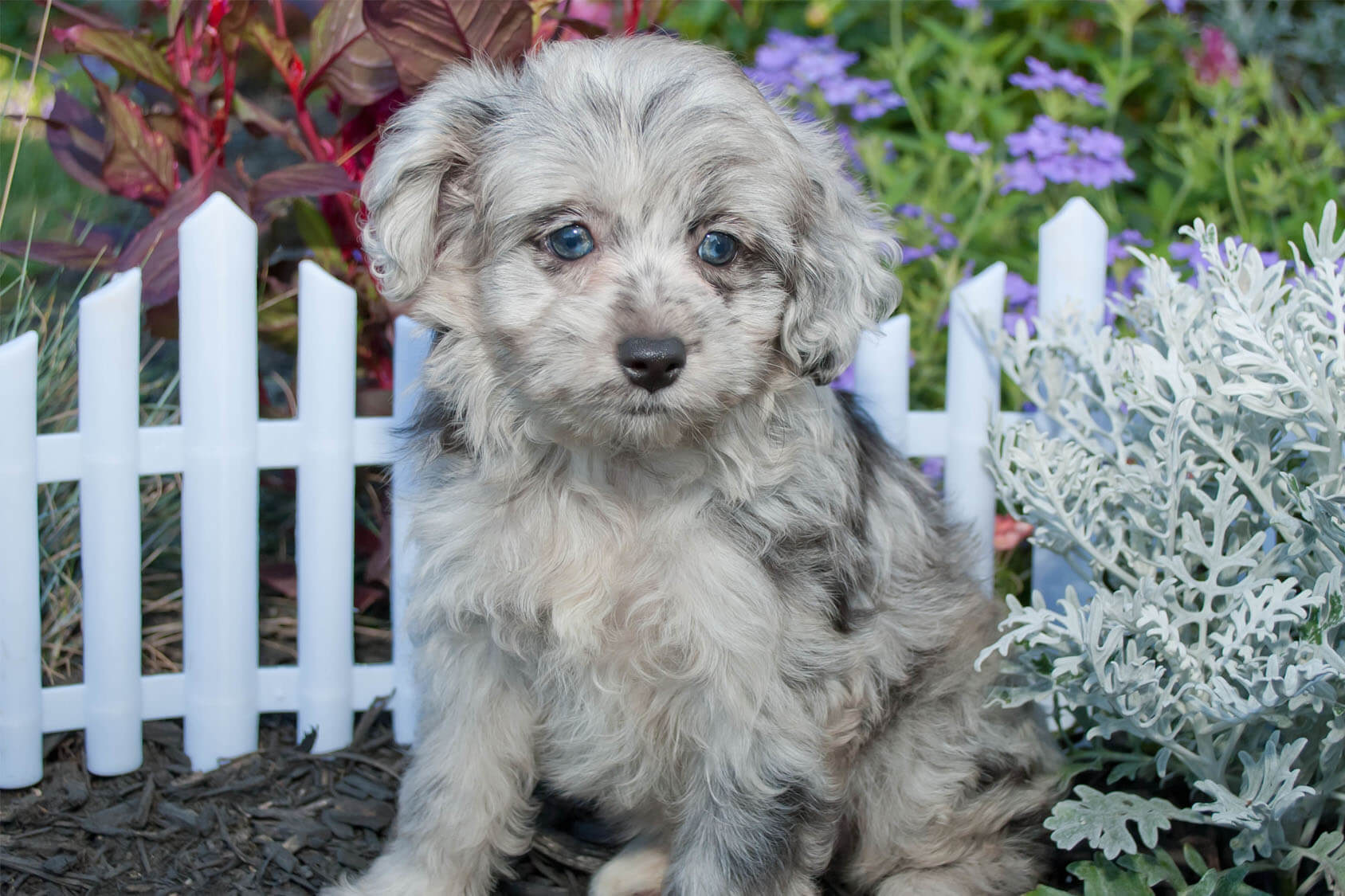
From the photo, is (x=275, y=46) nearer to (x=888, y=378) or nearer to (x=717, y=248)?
(x=717, y=248)

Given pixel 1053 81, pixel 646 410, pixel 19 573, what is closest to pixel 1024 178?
pixel 1053 81

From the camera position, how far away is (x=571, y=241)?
2.54 metres

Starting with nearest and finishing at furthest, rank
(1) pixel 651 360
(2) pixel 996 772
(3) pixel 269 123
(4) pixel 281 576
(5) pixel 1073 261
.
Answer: (1) pixel 651 360 < (2) pixel 996 772 < (5) pixel 1073 261 < (3) pixel 269 123 < (4) pixel 281 576

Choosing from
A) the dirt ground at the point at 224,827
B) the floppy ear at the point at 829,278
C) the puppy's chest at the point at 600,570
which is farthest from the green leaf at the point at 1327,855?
the floppy ear at the point at 829,278

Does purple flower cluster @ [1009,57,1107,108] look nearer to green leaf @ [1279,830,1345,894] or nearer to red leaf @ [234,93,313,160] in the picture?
red leaf @ [234,93,313,160]

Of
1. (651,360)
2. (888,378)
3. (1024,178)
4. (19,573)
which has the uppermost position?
(1024,178)

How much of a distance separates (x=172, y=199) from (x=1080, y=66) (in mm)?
4312

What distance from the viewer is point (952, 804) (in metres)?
3.03

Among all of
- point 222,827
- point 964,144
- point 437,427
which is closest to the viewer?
point 437,427

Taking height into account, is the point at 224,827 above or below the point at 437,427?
below

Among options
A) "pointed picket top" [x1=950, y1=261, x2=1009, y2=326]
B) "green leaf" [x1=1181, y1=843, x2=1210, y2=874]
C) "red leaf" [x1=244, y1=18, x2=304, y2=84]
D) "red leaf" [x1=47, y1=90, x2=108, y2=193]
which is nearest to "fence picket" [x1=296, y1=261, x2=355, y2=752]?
"red leaf" [x1=244, y1=18, x2=304, y2=84]

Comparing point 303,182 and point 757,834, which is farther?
point 303,182

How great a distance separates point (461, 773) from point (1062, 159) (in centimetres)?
312

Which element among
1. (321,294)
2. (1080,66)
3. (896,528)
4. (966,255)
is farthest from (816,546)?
(1080,66)
